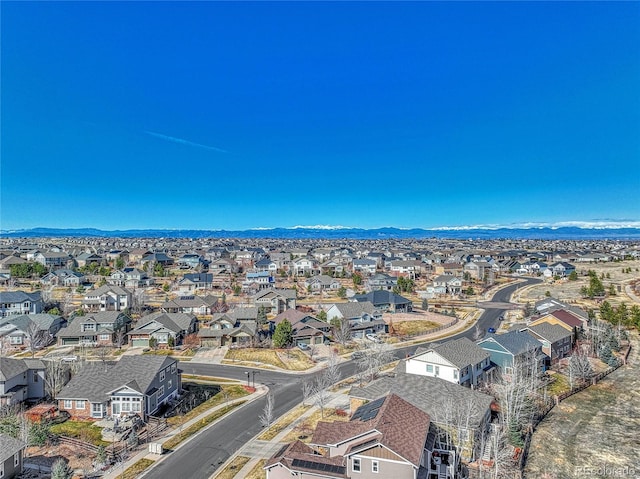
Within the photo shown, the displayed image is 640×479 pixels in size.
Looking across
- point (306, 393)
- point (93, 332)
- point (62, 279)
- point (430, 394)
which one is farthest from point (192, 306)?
point (430, 394)

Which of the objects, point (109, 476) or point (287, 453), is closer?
point (287, 453)

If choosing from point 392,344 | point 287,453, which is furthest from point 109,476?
point 392,344

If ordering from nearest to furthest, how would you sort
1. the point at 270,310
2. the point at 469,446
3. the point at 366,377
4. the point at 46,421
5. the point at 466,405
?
1. the point at 469,446
2. the point at 466,405
3. the point at 46,421
4. the point at 366,377
5. the point at 270,310

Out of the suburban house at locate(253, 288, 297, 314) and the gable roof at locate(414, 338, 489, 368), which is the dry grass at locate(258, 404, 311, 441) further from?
the suburban house at locate(253, 288, 297, 314)

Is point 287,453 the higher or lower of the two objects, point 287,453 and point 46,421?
the higher

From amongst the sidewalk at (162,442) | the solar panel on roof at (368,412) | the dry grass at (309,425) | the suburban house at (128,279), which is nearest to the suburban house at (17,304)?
the suburban house at (128,279)

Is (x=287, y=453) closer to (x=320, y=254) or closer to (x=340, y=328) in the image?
(x=340, y=328)

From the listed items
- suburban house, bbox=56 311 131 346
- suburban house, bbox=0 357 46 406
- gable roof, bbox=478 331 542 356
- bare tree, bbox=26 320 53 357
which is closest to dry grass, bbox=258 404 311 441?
gable roof, bbox=478 331 542 356

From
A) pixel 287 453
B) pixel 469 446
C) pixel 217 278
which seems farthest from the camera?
pixel 217 278
